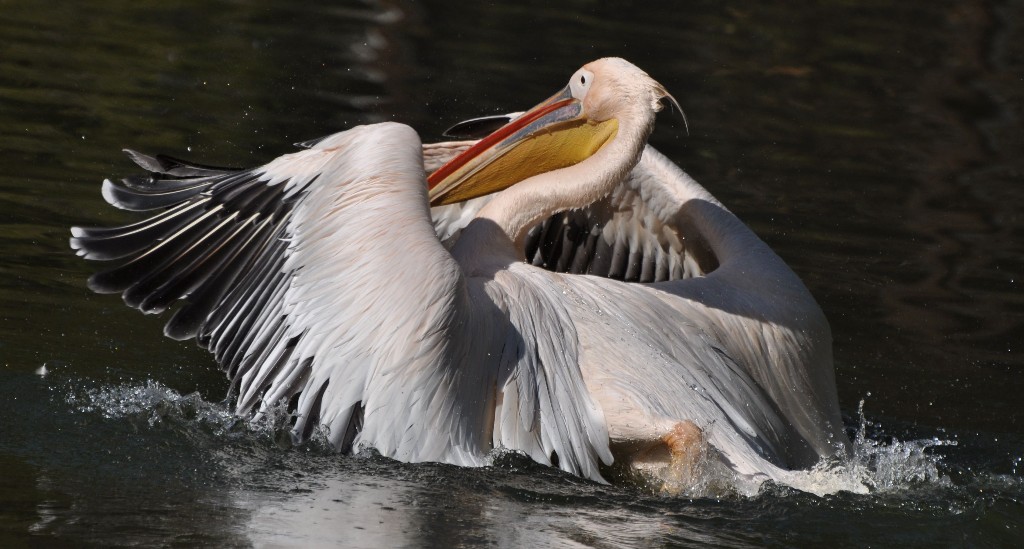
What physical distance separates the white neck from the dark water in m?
1.23

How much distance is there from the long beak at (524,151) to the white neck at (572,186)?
0.14m

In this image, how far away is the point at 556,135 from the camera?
5.46m

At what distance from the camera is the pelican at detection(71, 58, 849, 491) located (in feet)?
13.5

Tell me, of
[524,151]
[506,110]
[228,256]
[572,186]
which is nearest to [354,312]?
[228,256]

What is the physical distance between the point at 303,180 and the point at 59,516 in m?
1.42

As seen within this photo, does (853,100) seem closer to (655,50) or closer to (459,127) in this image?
(655,50)

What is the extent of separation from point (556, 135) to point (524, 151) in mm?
141

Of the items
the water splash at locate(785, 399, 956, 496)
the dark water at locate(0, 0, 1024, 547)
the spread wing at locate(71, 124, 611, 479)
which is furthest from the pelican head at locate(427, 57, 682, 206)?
the water splash at locate(785, 399, 956, 496)

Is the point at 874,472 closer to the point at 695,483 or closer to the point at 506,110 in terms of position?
the point at 695,483

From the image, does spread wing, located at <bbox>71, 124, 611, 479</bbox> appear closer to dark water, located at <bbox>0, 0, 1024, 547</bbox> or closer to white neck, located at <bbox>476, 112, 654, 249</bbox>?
dark water, located at <bbox>0, 0, 1024, 547</bbox>

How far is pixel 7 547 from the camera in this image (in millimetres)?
3355

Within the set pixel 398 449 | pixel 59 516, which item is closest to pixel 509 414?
pixel 398 449

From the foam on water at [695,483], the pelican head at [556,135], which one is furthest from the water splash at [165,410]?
the pelican head at [556,135]

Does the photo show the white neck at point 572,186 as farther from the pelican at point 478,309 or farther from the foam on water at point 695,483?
the foam on water at point 695,483
